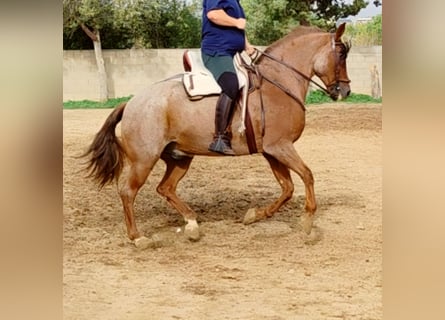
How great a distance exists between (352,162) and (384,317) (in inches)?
44.9

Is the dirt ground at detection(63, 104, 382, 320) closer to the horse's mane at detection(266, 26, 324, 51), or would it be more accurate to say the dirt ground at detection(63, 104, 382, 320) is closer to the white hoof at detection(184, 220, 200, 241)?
the white hoof at detection(184, 220, 200, 241)

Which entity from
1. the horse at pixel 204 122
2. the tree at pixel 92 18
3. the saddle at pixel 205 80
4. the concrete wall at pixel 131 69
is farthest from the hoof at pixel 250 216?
the tree at pixel 92 18

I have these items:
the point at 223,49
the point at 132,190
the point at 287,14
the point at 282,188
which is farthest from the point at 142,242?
the point at 287,14

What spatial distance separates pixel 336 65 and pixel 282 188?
0.47 metres

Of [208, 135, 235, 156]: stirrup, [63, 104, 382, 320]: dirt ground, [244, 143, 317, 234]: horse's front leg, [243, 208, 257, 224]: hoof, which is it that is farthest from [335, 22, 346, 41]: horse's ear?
[243, 208, 257, 224]: hoof

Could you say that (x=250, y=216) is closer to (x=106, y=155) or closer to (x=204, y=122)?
(x=204, y=122)

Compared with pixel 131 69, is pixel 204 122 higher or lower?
lower

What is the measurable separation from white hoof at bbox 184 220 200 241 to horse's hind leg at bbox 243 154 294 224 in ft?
0.64

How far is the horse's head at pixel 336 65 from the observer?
2.09 m

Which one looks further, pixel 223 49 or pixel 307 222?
pixel 307 222

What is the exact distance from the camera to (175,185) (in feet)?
7.56

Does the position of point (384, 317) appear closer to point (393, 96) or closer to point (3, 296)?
point (393, 96)

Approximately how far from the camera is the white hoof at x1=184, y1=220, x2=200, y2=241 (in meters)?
2.26

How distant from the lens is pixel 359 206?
2.31 meters
